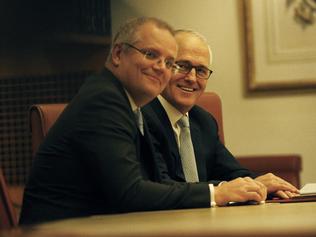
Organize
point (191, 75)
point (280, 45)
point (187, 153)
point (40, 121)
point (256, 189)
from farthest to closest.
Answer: point (280, 45)
point (191, 75)
point (187, 153)
point (40, 121)
point (256, 189)

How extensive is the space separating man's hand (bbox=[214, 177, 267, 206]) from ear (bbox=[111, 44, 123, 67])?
59 cm

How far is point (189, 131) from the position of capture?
2.71 meters

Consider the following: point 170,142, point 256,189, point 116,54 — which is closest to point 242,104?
point 170,142

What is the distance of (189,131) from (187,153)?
0.57ft

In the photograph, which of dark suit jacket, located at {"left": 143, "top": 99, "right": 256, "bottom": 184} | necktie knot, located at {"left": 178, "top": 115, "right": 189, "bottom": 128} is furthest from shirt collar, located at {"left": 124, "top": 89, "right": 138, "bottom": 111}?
necktie knot, located at {"left": 178, "top": 115, "right": 189, "bottom": 128}

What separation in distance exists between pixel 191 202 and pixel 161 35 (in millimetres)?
642

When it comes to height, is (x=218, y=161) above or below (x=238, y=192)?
below

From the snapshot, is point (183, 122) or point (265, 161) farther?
point (265, 161)

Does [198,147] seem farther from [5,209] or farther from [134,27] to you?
[5,209]

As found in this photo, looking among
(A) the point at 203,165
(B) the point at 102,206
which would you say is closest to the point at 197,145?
(A) the point at 203,165

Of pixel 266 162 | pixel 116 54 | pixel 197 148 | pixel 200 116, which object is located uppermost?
pixel 116 54

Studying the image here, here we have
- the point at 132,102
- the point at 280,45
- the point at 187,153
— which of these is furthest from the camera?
the point at 280,45

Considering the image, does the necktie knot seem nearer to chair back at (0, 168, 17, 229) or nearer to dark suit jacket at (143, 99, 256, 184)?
dark suit jacket at (143, 99, 256, 184)

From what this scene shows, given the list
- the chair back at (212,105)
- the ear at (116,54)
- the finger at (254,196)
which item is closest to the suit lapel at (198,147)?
the chair back at (212,105)
